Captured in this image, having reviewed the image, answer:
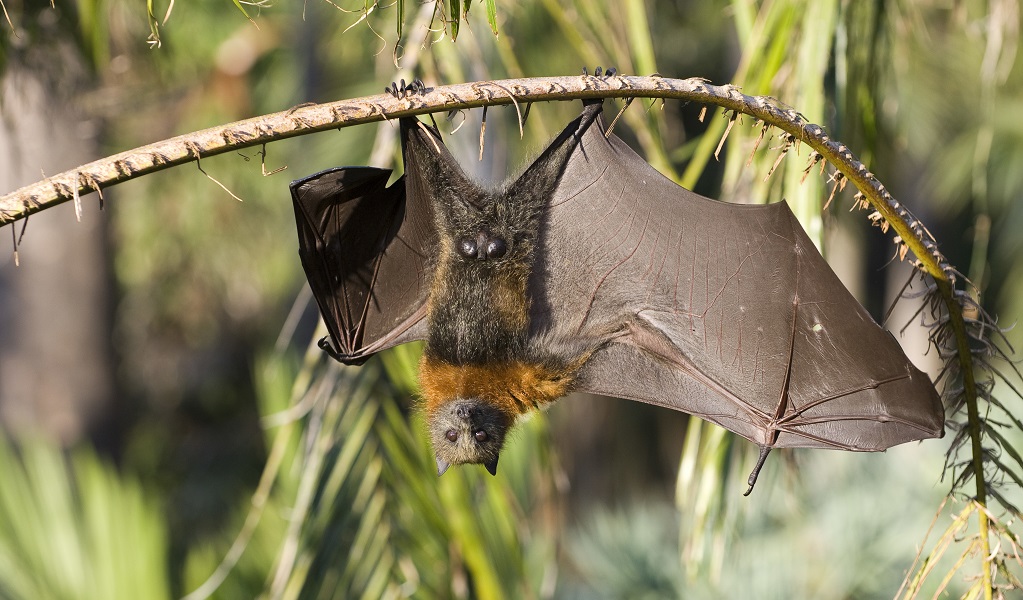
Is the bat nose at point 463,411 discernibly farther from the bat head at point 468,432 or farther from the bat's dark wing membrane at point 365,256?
the bat's dark wing membrane at point 365,256

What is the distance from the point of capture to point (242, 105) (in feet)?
29.3

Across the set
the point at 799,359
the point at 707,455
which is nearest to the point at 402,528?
the point at 707,455

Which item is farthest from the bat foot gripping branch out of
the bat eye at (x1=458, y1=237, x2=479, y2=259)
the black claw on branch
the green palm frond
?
the green palm frond

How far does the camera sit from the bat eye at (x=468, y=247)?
76.6 inches

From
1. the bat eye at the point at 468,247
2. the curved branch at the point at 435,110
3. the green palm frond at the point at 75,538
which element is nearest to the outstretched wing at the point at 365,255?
the bat eye at the point at 468,247

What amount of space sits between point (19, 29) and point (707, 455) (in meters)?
2.18

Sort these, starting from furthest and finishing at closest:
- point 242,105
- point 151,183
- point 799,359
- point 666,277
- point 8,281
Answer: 1. point 242,105
2. point 151,183
3. point 8,281
4. point 666,277
5. point 799,359

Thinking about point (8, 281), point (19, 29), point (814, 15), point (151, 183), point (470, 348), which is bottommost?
point (470, 348)

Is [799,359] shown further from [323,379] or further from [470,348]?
[323,379]

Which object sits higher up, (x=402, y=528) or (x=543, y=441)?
(x=543, y=441)

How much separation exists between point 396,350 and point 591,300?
0.58 metres

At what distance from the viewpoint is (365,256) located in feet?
7.15

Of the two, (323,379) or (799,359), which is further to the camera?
(323,379)

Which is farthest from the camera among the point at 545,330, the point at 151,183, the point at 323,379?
the point at 151,183
